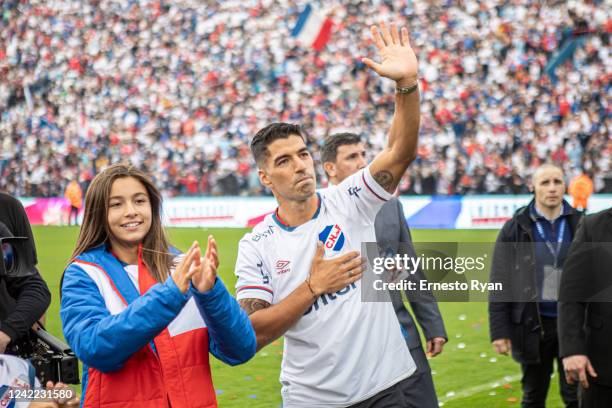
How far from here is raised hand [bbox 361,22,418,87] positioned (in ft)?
10.8

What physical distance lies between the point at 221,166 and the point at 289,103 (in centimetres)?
311

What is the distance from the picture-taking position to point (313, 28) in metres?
25.3

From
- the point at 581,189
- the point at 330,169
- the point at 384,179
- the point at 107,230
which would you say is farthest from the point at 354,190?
the point at 581,189

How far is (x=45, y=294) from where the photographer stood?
4.03 metres

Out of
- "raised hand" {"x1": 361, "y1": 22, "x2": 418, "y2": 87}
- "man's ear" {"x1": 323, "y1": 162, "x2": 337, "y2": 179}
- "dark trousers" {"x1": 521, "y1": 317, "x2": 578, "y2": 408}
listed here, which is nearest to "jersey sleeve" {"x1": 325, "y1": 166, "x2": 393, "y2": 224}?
"raised hand" {"x1": 361, "y1": 22, "x2": 418, "y2": 87}

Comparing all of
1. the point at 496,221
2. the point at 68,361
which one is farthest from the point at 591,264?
the point at 496,221

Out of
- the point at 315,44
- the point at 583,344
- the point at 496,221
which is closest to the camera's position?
the point at 583,344

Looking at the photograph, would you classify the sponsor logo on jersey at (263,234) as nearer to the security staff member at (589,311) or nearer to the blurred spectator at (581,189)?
the security staff member at (589,311)

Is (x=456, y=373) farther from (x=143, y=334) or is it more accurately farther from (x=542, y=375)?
(x=143, y=334)

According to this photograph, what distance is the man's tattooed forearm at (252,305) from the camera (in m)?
3.38

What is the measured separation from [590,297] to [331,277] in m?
1.47

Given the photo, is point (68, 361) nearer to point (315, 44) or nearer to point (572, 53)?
point (572, 53)

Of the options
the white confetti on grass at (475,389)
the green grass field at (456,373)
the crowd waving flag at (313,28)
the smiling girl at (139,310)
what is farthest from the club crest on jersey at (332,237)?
the crowd waving flag at (313,28)

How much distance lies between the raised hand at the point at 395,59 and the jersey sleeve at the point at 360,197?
0.41m
